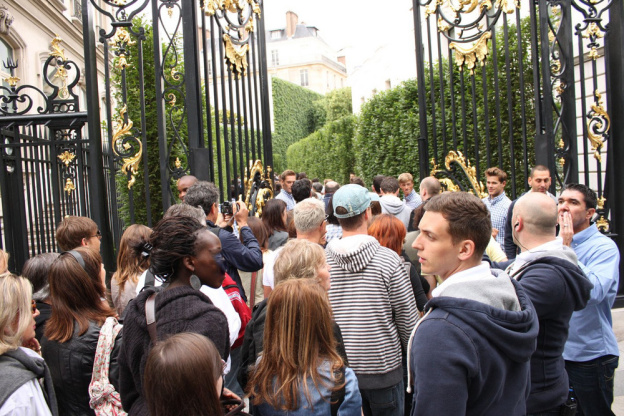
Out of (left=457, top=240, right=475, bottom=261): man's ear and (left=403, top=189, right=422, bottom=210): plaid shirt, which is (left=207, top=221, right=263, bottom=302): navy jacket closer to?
(left=457, top=240, right=475, bottom=261): man's ear

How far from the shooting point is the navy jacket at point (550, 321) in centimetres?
242

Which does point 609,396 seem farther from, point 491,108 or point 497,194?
point 491,108

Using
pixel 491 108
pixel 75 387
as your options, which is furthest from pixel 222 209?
pixel 491 108

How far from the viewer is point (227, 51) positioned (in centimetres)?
623

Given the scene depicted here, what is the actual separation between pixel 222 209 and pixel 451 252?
9.12 feet

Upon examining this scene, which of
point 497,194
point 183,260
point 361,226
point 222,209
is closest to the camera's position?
point 183,260

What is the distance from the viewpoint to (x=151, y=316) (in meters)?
2.28

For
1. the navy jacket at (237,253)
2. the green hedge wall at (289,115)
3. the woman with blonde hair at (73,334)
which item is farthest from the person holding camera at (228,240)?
the green hedge wall at (289,115)

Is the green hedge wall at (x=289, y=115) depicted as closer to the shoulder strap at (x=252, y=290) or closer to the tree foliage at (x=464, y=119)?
the tree foliage at (x=464, y=119)

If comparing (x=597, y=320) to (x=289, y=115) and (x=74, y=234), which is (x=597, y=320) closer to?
(x=74, y=234)

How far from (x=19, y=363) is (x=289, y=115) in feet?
124

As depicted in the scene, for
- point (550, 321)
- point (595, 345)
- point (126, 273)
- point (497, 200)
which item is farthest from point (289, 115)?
point (550, 321)

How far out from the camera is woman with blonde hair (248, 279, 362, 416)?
7.48ft

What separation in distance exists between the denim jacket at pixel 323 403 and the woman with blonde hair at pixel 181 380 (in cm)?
47
